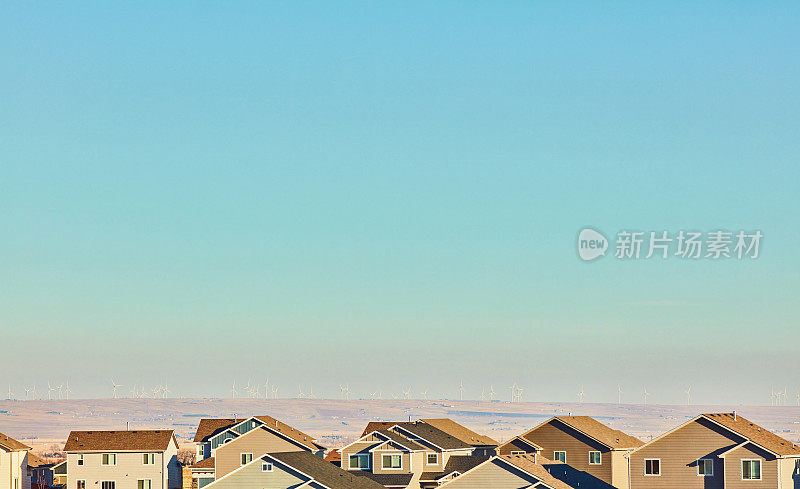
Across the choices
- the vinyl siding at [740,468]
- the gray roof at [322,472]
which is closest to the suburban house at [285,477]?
the gray roof at [322,472]

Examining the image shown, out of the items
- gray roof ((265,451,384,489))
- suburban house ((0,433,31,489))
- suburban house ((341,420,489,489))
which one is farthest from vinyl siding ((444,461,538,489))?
suburban house ((0,433,31,489))

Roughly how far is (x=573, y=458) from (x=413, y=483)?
511 inches

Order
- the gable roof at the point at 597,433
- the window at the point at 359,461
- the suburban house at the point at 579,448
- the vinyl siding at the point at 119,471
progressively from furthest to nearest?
the vinyl siding at the point at 119,471 → the gable roof at the point at 597,433 → the suburban house at the point at 579,448 → the window at the point at 359,461

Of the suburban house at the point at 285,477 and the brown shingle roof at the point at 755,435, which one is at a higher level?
the brown shingle roof at the point at 755,435

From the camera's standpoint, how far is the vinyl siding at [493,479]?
66.4 meters

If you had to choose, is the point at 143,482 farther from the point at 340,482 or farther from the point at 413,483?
the point at 340,482

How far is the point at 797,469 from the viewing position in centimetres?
7712

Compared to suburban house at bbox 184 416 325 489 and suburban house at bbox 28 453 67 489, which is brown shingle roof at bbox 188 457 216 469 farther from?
suburban house at bbox 28 453 67 489

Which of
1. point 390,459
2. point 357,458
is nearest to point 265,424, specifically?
point 357,458

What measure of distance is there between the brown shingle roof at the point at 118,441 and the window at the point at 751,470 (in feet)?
155

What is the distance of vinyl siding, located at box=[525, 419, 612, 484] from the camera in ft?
290

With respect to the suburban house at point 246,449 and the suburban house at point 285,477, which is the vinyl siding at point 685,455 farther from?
the suburban house at point 246,449

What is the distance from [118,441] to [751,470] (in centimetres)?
5154

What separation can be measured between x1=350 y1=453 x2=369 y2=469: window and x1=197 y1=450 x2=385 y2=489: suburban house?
533 inches
